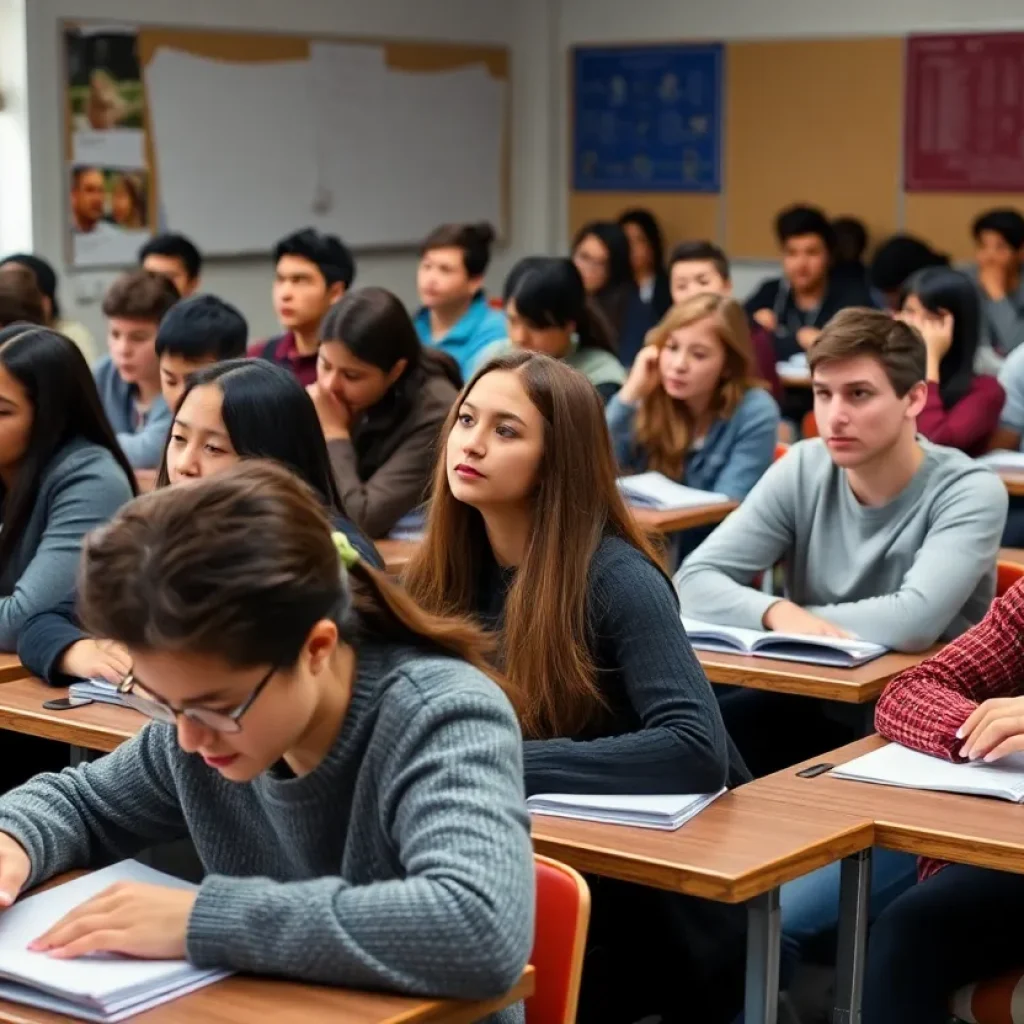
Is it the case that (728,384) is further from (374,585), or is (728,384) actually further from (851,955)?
(374,585)

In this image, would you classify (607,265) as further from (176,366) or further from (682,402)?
(176,366)

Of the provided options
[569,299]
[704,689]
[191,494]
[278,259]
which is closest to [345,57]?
[278,259]

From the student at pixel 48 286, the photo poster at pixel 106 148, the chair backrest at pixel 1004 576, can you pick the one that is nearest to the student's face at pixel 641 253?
the photo poster at pixel 106 148

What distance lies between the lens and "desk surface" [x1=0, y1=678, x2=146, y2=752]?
2758mm

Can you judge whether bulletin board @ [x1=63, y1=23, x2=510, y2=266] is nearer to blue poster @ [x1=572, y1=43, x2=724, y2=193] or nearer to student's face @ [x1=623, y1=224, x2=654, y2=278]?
blue poster @ [x1=572, y1=43, x2=724, y2=193]

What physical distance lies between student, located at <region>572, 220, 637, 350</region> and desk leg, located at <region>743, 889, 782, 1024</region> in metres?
6.18

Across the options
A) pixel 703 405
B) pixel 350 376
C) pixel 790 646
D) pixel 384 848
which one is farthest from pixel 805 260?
pixel 384 848

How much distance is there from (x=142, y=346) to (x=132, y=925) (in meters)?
3.85

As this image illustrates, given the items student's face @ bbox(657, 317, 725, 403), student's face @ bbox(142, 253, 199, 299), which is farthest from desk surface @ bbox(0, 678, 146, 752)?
student's face @ bbox(142, 253, 199, 299)

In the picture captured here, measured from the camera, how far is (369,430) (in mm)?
4449

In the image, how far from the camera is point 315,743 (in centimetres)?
179

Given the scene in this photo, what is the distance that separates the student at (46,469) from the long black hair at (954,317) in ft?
9.33

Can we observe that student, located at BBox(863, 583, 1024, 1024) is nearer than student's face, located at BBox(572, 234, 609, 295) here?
Yes

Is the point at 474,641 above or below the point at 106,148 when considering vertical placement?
below
